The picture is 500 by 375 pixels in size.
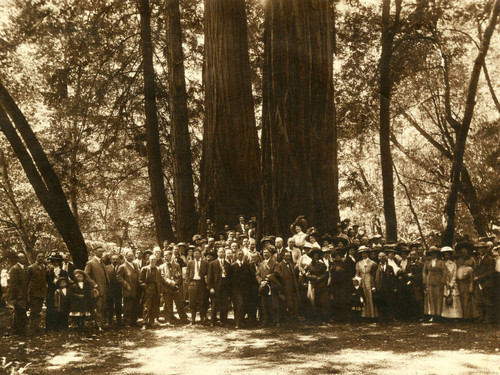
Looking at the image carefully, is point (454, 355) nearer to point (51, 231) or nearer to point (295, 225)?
point (295, 225)

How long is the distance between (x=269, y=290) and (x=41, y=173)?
6.35m

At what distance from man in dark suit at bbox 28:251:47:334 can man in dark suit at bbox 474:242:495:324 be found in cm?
833

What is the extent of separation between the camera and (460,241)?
11.8 meters

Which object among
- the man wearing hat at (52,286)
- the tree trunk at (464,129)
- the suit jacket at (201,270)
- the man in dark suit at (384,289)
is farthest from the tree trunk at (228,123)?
the tree trunk at (464,129)

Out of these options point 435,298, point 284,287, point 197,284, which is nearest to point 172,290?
point 197,284

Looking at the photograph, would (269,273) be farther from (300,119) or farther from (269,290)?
(300,119)

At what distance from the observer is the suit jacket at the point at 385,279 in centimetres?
1140

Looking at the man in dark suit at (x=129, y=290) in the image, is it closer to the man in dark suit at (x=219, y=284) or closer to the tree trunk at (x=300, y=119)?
the man in dark suit at (x=219, y=284)

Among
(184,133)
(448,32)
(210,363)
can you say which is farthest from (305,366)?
(448,32)

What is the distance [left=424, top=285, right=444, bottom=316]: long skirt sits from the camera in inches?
454

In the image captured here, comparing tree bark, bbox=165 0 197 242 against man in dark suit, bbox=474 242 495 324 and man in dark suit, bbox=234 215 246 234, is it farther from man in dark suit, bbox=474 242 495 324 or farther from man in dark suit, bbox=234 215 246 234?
man in dark suit, bbox=474 242 495 324

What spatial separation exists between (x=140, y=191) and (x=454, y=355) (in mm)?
21562

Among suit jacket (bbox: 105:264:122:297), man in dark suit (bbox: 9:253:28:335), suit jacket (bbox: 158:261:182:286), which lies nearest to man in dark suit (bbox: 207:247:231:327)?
suit jacket (bbox: 158:261:182:286)

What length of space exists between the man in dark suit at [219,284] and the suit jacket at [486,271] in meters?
4.69
